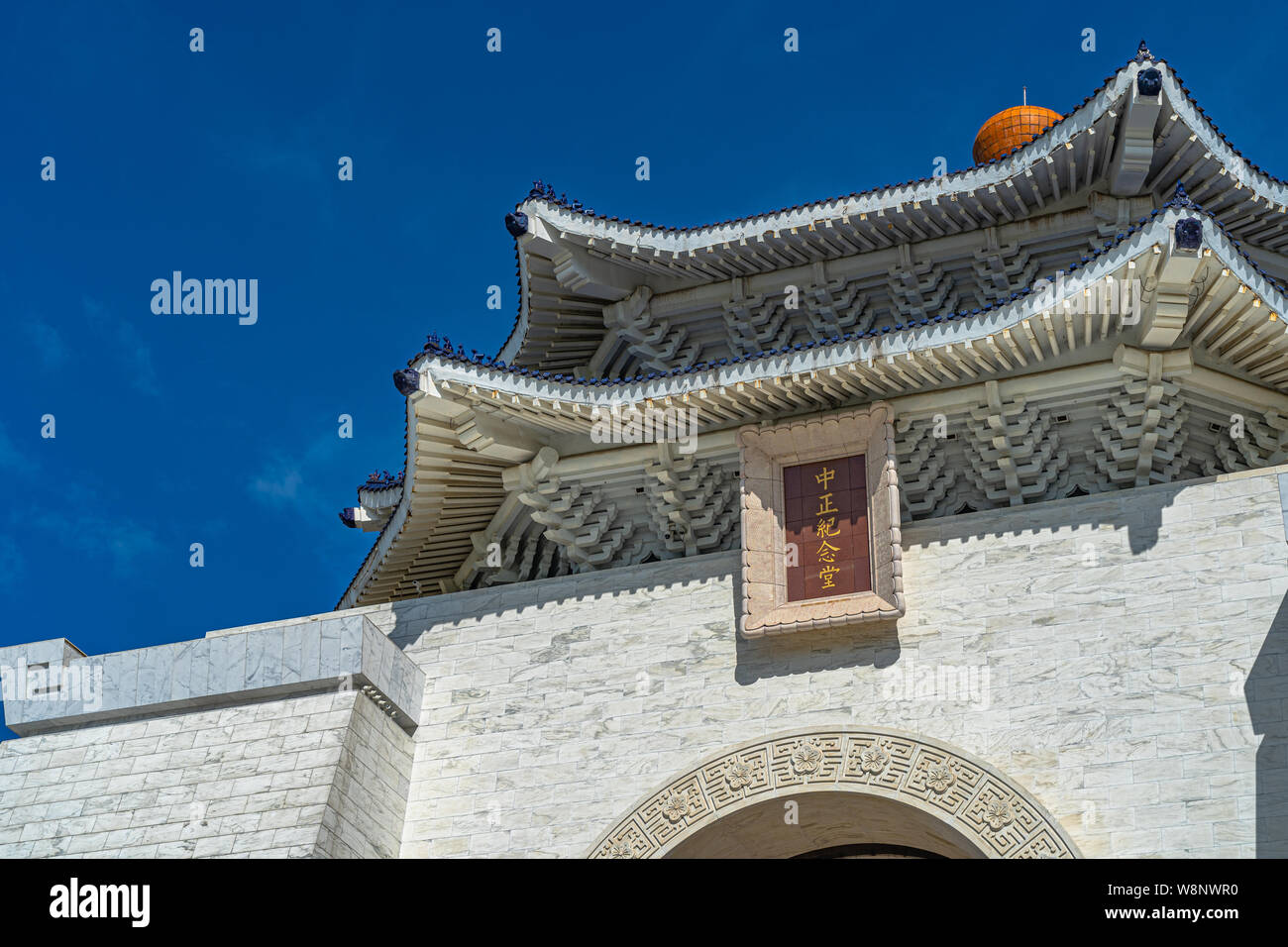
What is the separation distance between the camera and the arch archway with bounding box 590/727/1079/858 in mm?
11984

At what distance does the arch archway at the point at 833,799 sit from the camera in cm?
1198

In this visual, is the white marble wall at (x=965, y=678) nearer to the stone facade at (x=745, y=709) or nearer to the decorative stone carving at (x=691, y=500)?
the stone facade at (x=745, y=709)

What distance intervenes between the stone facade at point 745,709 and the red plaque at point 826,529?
43cm

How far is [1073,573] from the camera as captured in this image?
1266cm

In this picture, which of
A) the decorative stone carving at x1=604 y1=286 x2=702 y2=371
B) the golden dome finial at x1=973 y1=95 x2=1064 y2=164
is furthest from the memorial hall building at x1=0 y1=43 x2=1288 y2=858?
the golden dome finial at x1=973 y1=95 x2=1064 y2=164

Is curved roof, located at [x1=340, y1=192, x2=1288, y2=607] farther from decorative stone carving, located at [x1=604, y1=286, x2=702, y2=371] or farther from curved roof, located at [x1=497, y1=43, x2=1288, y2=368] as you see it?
decorative stone carving, located at [x1=604, y1=286, x2=702, y2=371]

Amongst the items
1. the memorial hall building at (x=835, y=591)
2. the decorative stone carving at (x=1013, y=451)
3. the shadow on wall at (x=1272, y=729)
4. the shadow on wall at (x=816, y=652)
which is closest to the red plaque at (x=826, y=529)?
the memorial hall building at (x=835, y=591)

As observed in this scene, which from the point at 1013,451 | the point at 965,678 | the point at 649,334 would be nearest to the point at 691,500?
the point at 649,334

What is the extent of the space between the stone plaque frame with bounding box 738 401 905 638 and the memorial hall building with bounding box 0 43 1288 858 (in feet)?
0.10

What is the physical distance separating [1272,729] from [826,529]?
12.5 feet

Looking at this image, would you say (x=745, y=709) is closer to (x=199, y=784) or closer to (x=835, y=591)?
(x=835, y=591)

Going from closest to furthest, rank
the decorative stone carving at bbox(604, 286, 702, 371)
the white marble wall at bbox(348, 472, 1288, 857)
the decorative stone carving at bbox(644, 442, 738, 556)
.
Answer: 1. the white marble wall at bbox(348, 472, 1288, 857)
2. the decorative stone carving at bbox(644, 442, 738, 556)
3. the decorative stone carving at bbox(604, 286, 702, 371)
